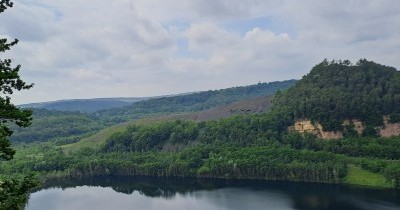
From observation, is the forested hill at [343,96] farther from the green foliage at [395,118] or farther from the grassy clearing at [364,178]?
the grassy clearing at [364,178]

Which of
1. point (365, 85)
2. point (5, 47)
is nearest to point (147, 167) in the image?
point (365, 85)

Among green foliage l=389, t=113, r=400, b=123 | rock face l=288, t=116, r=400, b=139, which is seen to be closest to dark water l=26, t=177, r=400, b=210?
rock face l=288, t=116, r=400, b=139

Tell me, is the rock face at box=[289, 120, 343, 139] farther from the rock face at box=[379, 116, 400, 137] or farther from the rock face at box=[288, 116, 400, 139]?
the rock face at box=[379, 116, 400, 137]

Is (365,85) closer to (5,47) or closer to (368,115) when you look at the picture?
(368,115)

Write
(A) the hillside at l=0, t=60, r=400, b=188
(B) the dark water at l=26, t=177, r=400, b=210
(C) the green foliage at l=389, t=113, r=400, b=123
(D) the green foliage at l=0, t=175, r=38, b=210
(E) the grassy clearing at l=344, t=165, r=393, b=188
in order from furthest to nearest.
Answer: (C) the green foliage at l=389, t=113, r=400, b=123, (A) the hillside at l=0, t=60, r=400, b=188, (E) the grassy clearing at l=344, t=165, r=393, b=188, (B) the dark water at l=26, t=177, r=400, b=210, (D) the green foliage at l=0, t=175, r=38, b=210

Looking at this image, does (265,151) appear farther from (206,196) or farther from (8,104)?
(8,104)
